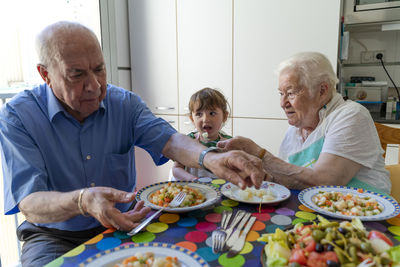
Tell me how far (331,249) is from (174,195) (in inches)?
24.0

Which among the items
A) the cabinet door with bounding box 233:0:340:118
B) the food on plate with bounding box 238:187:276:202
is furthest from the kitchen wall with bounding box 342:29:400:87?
the food on plate with bounding box 238:187:276:202

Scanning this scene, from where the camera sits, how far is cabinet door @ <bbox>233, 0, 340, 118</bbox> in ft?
8.27

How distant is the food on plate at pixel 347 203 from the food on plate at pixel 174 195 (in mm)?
432

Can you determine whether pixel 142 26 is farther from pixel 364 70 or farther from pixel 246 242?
pixel 246 242

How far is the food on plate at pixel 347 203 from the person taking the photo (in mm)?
989

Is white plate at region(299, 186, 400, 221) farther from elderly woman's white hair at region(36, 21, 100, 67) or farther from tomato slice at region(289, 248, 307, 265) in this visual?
elderly woman's white hair at region(36, 21, 100, 67)

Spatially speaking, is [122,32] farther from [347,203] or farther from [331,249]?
[331,249]

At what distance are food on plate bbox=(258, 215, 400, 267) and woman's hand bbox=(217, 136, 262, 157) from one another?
77cm

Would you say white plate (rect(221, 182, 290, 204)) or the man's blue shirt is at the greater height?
the man's blue shirt

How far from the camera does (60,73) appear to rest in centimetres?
130

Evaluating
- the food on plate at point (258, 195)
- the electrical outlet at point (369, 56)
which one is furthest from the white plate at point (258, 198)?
the electrical outlet at point (369, 56)

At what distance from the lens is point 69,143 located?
55.4 inches

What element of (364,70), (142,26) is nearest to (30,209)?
(142,26)

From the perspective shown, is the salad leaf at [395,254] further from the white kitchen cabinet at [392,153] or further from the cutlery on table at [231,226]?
the white kitchen cabinet at [392,153]
